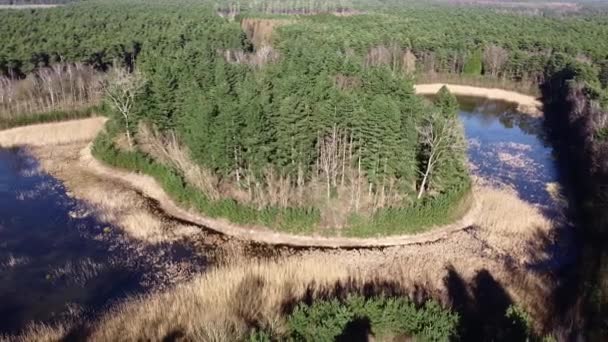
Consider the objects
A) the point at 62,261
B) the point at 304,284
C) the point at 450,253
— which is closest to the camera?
the point at 304,284

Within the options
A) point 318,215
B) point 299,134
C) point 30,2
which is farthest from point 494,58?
point 30,2

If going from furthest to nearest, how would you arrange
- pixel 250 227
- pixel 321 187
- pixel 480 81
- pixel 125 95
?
1. pixel 480 81
2. pixel 125 95
3. pixel 321 187
4. pixel 250 227

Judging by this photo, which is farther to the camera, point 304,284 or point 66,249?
point 66,249

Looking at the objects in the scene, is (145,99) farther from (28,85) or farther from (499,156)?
(499,156)

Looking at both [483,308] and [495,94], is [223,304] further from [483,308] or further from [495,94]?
[495,94]

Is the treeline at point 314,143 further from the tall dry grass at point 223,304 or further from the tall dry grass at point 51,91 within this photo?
the tall dry grass at point 51,91

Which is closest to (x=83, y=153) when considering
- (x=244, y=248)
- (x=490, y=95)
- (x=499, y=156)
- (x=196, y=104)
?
(x=196, y=104)

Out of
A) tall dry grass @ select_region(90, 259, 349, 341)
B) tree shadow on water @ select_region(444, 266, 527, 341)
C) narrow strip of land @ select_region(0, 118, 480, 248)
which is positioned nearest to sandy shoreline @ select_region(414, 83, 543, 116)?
narrow strip of land @ select_region(0, 118, 480, 248)

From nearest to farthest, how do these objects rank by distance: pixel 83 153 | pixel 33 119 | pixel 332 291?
pixel 332 291, pixel 83 153, pixel 33 119
